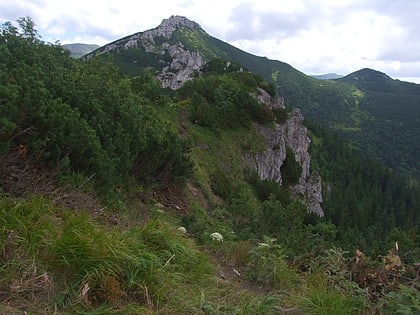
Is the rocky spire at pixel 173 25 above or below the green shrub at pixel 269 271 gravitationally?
above

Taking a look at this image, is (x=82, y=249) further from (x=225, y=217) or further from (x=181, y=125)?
(x=181, y=125)

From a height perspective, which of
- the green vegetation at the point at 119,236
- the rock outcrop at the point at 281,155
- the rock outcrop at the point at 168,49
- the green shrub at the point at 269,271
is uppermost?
the rock outcrop at the point at 168,49

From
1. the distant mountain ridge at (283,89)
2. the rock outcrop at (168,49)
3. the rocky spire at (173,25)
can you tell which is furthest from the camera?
the rocky spire at (173,25)

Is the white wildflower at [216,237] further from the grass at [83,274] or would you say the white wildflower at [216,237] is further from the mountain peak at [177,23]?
the mountain peak at [177,23]

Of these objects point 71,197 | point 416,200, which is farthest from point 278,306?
point 416,200

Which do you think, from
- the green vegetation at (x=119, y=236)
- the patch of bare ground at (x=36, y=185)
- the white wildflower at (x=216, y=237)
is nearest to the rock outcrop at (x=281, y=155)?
the green vegetation at (x=119, y=236)

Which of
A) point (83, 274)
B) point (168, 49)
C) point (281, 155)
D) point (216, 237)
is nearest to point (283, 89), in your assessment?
point (168, 49)

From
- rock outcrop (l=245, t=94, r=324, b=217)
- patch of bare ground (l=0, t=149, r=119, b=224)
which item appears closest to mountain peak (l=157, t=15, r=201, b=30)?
rock outcrop (l=245, t=94, r=324, b=217)

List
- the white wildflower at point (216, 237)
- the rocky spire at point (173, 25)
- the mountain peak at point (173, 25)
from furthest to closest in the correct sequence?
the rocky spire at point (173, 25), the mountain peak at point (173, 25), the white wildflower at point (216, 237)

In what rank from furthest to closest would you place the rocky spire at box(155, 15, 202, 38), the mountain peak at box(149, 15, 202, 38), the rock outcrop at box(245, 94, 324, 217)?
the rocky spire at box(155, 15, 202, 38), the mountain peak at box(149, 15, 202, 38), the rock outcrop at box(245, 94, 324, 217)

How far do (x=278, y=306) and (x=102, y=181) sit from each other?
12.0ft

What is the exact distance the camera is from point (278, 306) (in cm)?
386

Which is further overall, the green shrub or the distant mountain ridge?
the distant mountain ridge

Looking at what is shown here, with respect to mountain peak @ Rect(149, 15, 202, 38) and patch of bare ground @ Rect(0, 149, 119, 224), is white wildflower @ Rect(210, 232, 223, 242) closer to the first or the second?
patch of bare ground @ Rect(0, 149, 119, 224)
